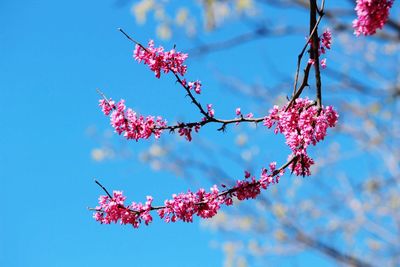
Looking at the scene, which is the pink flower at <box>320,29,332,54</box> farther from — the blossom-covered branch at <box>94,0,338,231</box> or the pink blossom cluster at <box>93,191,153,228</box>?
the pink blossom cluster at <box>93,191,153,228</box>

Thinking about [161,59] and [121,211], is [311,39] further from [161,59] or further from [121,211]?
[121,211]

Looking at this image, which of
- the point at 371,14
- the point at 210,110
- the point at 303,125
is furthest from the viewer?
the point at 210,110

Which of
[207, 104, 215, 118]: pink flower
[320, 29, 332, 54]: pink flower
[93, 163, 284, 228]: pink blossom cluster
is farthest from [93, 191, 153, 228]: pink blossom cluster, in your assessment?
[320, 29, 332, 54]: pink flower

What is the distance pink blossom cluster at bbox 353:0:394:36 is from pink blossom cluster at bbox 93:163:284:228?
88 centimetres

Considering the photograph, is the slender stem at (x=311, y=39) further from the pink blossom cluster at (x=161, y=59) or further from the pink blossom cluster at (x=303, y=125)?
the pink blossom cluster at (x=161, y=59)

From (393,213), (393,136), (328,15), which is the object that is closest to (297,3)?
(328,15)

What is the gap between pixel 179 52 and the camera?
2.71 meters

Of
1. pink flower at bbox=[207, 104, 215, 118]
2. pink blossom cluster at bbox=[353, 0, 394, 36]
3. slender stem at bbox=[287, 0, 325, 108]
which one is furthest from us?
pink flower at bbox=[207, 104, 215, 118]

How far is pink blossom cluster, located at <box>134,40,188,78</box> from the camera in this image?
8.87 feet

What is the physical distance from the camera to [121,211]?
278 cm

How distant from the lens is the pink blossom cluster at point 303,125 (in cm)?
244

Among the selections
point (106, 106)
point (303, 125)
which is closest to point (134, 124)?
point (106, 106)

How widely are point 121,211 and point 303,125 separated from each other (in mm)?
1034

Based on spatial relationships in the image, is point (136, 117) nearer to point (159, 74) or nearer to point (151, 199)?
point (159, 74)
